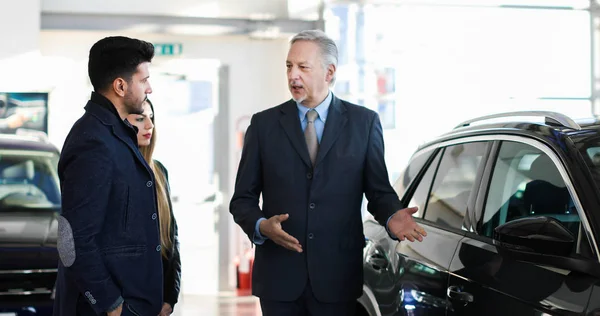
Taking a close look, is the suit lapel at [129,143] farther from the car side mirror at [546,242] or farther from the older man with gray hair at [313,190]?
the car side mirror at [546,242]

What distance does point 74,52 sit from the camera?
930cm

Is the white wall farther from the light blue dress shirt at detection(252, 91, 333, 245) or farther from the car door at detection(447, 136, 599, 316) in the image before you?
the car door at detection(447, 136, 599, 316)

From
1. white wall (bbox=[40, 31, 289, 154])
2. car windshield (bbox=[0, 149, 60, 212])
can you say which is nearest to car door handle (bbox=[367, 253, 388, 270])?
car windshield (bbox=[0, 149, 60, 212])

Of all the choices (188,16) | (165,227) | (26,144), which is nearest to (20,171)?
(26,144)

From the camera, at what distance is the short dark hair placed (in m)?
2.52

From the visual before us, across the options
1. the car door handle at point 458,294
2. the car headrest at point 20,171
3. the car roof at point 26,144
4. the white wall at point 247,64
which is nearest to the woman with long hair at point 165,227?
the car door handle at point 458,294

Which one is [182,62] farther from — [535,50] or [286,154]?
[286,154]

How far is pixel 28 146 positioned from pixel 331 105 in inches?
136

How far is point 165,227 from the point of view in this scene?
3.14m

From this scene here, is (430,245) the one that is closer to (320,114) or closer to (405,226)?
(405,226)

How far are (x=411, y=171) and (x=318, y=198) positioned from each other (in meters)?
0.76

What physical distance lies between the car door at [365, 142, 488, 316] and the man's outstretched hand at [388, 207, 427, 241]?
0.48ft

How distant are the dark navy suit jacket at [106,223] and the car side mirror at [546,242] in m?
1.01

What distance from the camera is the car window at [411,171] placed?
3579 mm
